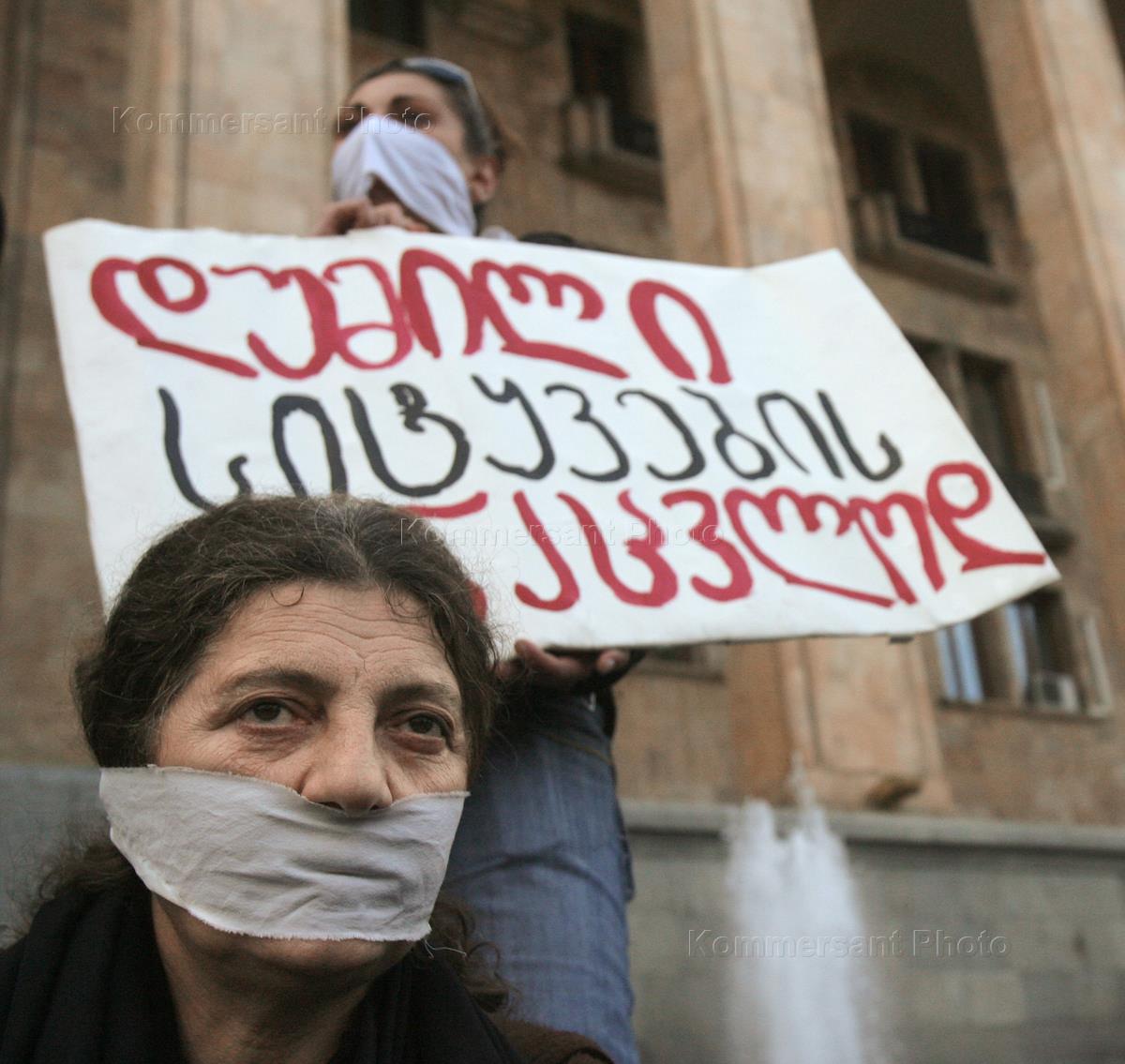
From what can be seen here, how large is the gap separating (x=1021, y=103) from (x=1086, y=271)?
70.1 inches

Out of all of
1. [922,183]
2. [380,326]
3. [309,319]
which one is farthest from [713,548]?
[922,183]

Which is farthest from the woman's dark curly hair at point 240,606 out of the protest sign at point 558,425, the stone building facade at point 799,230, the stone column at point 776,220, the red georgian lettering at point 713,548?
the stone column at point 776,220

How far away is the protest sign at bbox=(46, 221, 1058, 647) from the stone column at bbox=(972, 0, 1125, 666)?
6264 millimetres

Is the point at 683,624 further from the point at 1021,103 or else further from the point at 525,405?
the point at 1021,103

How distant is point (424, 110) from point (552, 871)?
6.16ft

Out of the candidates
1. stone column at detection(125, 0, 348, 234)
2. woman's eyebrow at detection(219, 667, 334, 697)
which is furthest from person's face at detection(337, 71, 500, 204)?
stone column at detection(125, 0, 348, 234)

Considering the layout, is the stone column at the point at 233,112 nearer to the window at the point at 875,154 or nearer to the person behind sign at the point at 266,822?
the person behind sign at the point at 266,822

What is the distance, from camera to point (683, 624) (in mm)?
2635

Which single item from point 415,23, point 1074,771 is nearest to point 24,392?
point 415,23

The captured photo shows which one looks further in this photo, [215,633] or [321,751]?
[215,633]

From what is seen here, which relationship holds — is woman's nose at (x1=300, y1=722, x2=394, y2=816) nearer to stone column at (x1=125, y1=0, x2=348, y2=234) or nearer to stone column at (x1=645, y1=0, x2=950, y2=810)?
stone column at (x1=125, y1=0, x2=348, y2=234)

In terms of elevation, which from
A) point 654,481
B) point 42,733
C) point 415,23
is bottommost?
point 654,481

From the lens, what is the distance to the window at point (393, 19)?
13.2m

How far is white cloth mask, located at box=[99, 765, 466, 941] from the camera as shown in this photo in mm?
1374
